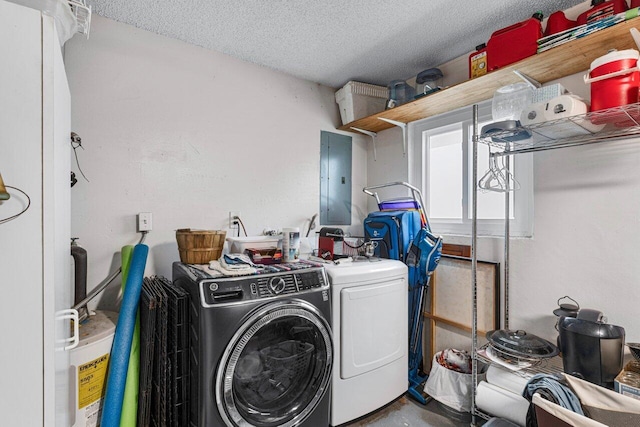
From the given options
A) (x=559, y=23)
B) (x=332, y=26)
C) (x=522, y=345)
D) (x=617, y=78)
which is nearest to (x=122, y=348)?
(x=522, y=345)

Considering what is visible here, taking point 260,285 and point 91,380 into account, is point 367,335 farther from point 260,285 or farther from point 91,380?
point 91,380

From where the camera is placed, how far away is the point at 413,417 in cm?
197

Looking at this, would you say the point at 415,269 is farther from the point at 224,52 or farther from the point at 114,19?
the point at 114,19

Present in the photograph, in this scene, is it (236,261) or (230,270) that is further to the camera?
(236,261)

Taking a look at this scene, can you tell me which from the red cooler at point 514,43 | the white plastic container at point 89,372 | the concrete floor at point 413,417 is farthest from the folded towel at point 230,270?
the red cooler at point 514,43

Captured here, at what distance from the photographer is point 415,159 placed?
2.79 metres

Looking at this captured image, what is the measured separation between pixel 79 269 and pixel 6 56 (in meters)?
1.24

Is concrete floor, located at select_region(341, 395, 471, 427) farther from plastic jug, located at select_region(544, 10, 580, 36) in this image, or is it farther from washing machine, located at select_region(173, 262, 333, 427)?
A: plastic jug, located at select_region(544, 10, 580, 36)

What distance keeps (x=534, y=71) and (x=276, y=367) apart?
2262 millimetres

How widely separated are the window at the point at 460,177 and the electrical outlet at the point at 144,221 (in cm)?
221

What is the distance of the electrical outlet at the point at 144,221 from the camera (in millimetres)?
2031

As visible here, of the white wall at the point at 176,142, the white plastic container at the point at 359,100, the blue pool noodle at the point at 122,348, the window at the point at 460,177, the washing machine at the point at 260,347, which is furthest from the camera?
the white plastic container at the point at 359,100

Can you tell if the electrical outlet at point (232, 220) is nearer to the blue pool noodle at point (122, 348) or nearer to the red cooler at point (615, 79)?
the blue pool noodle at point (122, 348)

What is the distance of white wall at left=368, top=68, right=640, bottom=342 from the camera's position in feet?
5.18
